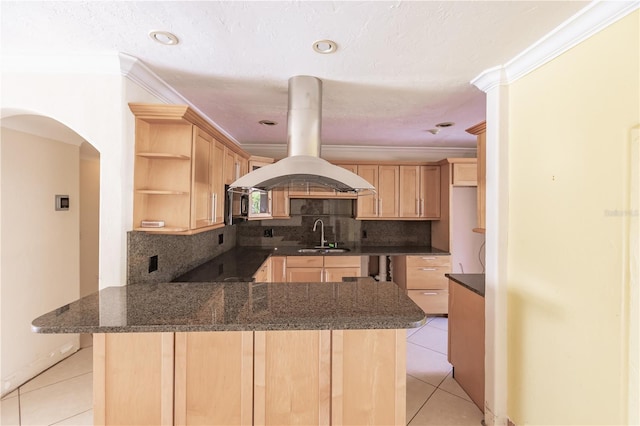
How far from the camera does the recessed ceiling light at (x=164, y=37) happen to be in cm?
152

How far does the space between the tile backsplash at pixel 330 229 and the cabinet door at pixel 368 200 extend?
29cm

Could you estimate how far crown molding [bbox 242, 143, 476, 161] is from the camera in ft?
13.9

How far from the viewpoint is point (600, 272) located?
52.6 inches

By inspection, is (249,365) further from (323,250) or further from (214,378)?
(323,250)

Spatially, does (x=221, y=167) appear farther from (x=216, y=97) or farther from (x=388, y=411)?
(x=388, y=411)

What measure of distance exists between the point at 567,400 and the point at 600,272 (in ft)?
2.31

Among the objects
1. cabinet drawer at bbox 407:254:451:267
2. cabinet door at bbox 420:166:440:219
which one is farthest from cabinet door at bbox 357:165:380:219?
cabinet drawer at bbox 407:254:451:267

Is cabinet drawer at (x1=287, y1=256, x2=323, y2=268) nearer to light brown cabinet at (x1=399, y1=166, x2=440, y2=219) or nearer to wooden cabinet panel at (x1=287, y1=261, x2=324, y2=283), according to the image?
wooden cabinet panel at (x1=287, y1=261, x2=324, y2=283)

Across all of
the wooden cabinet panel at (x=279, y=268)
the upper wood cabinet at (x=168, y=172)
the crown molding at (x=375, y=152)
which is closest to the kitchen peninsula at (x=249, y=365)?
the upper wood cabinet at (x=168, y=172)

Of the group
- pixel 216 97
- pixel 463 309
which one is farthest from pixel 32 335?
pixel 463 309

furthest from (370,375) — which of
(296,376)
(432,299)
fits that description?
(432,299)

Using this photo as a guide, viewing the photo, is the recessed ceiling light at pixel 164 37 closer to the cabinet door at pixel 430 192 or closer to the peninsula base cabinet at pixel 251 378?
the peninsula base cabinet at pixel 251 378

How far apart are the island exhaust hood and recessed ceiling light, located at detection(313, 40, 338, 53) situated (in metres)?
0.37

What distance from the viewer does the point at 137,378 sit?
135cm
